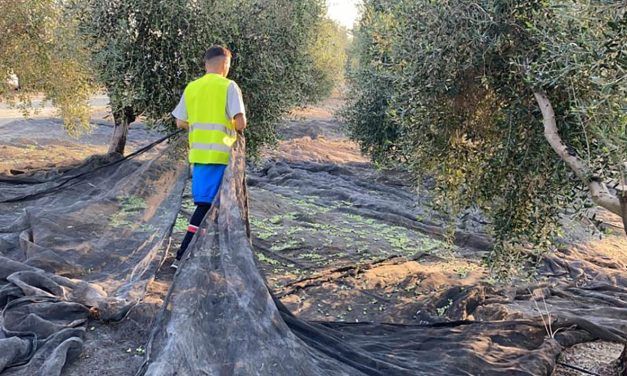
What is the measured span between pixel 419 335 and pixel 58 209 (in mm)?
4632

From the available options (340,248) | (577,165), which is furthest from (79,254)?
(577,165)

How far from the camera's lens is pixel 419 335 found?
204 inches

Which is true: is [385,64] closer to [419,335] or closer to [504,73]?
[504,73]

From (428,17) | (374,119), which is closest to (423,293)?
(428,17)

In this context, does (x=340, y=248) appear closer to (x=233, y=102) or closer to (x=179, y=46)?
(x=179, y=46)

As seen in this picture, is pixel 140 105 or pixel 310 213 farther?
pixel 310 213

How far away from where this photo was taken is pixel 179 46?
819cm

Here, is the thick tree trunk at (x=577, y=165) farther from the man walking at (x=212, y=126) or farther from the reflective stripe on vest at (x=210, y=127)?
the reflective stripe on vest at (x=210, y=127)

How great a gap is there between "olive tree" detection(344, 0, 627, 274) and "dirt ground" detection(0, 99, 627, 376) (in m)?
0.70

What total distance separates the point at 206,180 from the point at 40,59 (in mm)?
7455

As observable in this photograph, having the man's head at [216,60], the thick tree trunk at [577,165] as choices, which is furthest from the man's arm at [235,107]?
the thick tree trunk at [577,165]

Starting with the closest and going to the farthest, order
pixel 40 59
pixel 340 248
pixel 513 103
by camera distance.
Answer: pixel 513 103
pixel 340 248
pixel 40 59

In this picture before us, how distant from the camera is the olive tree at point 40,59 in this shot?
425 inches

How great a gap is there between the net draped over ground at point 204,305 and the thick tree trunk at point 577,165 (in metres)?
1.50
